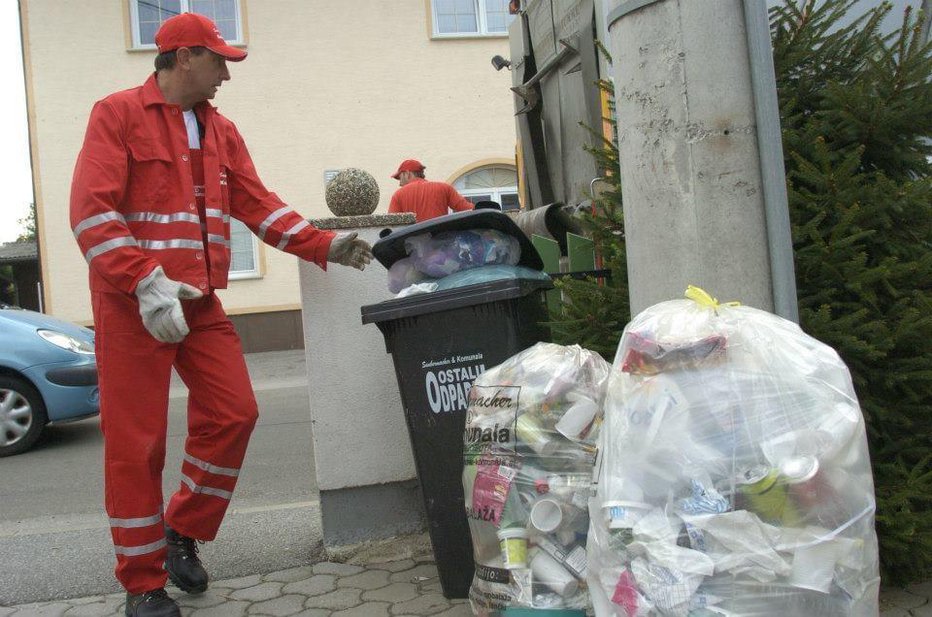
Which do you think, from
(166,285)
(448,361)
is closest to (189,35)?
(166,285)

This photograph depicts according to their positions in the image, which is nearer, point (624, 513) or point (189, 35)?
point (624, 513)

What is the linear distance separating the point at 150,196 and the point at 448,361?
111 centimetres

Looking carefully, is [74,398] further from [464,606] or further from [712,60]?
[712,60]

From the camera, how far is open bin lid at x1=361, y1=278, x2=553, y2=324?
2.70m

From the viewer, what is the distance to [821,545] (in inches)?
66.2

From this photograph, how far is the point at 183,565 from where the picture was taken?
121 inches

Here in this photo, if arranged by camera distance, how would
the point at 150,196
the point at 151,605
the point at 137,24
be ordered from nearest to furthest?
the point at 151,605, the point at 150,196, the point at 137,24

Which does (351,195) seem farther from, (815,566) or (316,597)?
(815,566)

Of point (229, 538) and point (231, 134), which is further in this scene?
point (229, 538)

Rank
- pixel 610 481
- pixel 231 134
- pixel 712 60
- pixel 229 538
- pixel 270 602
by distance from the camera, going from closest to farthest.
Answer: pixel 610 481
pixel 712 60
pixel 270 602
pixel 231 134
pixel 229 538

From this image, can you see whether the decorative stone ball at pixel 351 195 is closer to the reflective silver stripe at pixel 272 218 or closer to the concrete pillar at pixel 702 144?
the reflective silver stripe at pixel 272 218

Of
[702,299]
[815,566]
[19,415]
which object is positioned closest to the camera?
[815,566]

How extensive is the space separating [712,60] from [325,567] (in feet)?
7.47

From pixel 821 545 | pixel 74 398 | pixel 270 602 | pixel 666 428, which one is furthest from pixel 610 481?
pixel 74 398
